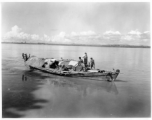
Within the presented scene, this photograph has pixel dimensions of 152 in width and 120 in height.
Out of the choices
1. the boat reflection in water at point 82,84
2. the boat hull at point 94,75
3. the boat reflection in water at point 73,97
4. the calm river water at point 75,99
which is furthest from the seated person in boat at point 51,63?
the calm river water at point 75,99

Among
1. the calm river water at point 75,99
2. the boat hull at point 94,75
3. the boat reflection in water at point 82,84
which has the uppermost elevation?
the boat hull at point 94,75

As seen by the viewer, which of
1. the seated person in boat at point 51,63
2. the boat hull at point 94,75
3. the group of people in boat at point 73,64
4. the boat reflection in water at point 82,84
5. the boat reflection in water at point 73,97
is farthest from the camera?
the seated person in boat at point 51,63

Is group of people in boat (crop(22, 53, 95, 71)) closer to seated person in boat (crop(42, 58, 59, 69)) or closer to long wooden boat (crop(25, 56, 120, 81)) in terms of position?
seated person in boat (crop(42, 58, 59, 69))

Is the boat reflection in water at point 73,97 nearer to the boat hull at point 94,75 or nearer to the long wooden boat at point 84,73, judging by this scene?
the boat hull at point 94,75

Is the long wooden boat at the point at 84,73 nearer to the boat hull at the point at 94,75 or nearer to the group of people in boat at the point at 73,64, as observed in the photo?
the boat hull at the point at 94,75

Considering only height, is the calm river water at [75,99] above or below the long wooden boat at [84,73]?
below

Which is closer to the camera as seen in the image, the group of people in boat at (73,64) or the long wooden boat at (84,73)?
the long wooden boat at (84,73)

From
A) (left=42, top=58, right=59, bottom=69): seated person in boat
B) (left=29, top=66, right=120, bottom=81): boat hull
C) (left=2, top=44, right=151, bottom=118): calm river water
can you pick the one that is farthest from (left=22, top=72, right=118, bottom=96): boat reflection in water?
(left=42, top=58, right=59, bottom=69): seated person in boat

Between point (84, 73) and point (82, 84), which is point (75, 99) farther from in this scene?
point (84, 73)

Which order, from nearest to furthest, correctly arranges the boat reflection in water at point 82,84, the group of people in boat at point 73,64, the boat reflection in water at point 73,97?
the boat reflection in water at point 73,97 < the boat reflection in water at point 82,84 < the group of people in boat at point 73,64

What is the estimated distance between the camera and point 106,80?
1174 centimetres

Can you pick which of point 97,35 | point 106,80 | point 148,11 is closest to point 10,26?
point 97,35

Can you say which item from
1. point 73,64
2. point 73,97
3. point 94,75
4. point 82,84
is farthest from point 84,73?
point 73,97

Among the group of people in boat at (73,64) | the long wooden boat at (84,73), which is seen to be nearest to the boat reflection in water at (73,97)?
the long wooden boat at (84,73)
